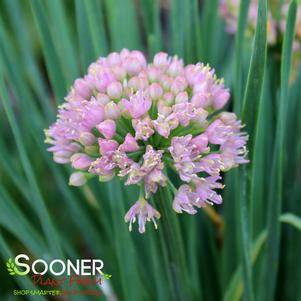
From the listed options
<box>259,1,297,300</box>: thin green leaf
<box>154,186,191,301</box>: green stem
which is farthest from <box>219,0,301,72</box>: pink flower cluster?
<box>154,186,191,301</box>: green stem

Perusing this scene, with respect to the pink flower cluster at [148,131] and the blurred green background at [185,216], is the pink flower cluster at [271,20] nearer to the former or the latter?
the blurred green background at [185,216]

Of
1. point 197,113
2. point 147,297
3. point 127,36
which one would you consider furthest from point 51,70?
point 147,297

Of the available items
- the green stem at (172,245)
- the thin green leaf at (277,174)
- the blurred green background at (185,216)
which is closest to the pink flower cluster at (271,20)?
the blurred green background at (185,216)

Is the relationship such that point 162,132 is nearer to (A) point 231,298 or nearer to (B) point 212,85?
(B) point 212,85

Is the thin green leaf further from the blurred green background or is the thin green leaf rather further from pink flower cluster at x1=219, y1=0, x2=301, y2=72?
pink flower cluster at x1=219, y1=0, x2=301, y2=72

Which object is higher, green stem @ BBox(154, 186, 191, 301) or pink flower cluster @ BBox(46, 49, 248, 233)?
pink flower cluster @ BBox(46, 49, 248, 233)
